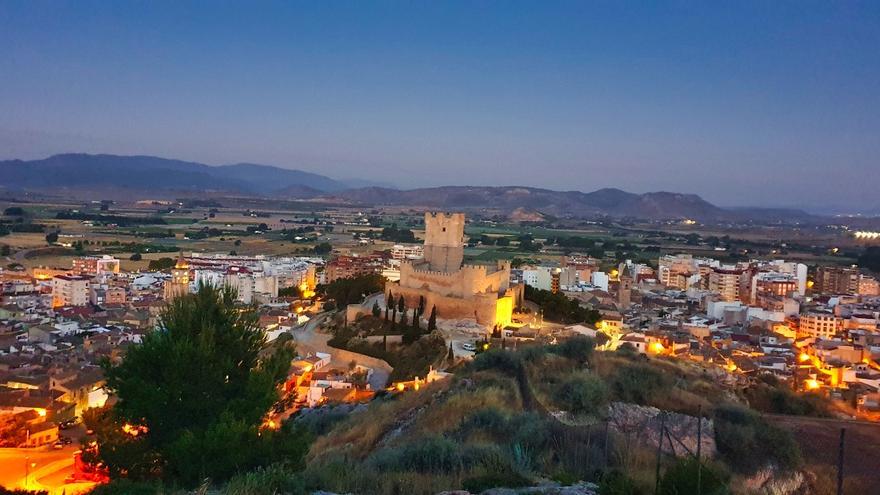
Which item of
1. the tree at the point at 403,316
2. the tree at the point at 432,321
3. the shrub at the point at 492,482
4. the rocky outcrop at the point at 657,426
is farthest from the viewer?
the tree at the point at 403,316

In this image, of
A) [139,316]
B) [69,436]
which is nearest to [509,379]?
[69,436]

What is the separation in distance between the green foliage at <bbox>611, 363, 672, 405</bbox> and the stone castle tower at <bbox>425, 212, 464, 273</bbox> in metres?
18.2

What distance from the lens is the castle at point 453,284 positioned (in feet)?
84.6

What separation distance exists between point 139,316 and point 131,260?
25.7 meters

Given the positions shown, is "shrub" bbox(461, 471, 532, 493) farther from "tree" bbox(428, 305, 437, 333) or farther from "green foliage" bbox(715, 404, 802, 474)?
"tree" bbox(428, 305, 437, 333)

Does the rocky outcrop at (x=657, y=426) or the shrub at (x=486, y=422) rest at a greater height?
the shrub at (x=486, y=422)

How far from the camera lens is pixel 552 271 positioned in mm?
46312

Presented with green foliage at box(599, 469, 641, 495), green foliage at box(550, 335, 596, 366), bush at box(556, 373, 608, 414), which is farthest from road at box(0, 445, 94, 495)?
green foliage at box(550, 335, 596, 366)

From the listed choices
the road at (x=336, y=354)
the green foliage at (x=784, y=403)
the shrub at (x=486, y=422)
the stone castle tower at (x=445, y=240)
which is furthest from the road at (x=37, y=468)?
the stone castle tower at (x=445, y=240)

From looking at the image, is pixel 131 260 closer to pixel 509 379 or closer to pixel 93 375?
pixel 93 375

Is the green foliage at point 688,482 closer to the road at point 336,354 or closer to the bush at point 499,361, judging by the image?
the bush at point 499,361

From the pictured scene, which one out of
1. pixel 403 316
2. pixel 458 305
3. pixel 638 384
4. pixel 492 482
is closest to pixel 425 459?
pixel 492 482

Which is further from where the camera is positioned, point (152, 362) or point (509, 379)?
point (509, 379)

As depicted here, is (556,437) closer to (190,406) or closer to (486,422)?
(486,422)
